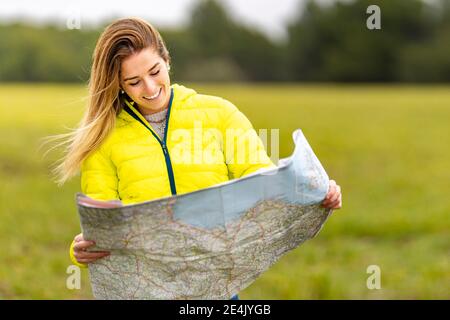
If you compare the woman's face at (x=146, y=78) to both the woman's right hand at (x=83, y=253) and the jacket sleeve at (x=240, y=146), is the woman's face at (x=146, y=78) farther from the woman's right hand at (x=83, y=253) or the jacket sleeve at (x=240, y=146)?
the woman's right hand at (x=83, y=253)

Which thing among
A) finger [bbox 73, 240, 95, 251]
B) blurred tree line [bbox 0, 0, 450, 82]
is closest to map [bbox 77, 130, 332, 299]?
finger [bbox 73, 240, 95, 251]

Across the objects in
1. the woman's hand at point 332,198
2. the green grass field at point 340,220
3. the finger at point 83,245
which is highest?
the woman's hand at point 332,198

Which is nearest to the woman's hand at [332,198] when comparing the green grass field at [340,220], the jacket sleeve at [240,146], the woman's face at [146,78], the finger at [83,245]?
the jacket sleeve at [240,146]

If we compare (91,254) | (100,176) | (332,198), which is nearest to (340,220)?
(332,198)

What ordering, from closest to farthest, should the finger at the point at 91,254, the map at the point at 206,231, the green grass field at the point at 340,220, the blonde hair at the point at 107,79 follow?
the map at the point at 206,231 → the finger at the point at 91,254 → the blonde hair at the point at 107,79 → the green grass field at the point at 340,220

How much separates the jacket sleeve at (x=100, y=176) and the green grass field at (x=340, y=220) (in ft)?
0.97

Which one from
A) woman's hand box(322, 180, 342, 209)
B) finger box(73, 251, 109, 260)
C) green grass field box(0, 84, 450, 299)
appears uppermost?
woman's hand box(322, 180, 342, 209)

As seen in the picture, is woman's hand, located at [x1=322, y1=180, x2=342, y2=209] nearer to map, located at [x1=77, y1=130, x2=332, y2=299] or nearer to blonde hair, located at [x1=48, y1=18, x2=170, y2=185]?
map, located at [x1=77, y1=130, x2=332, y2=299]

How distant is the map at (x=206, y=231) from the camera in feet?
5.86

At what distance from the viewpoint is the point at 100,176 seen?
6.64 feet

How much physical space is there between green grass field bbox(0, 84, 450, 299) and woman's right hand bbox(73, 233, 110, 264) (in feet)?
1.77

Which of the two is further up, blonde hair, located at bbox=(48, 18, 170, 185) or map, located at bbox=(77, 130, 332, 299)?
blonde hair, located at bbox=(48, 18, 170, 185)

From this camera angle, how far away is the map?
1785mm
